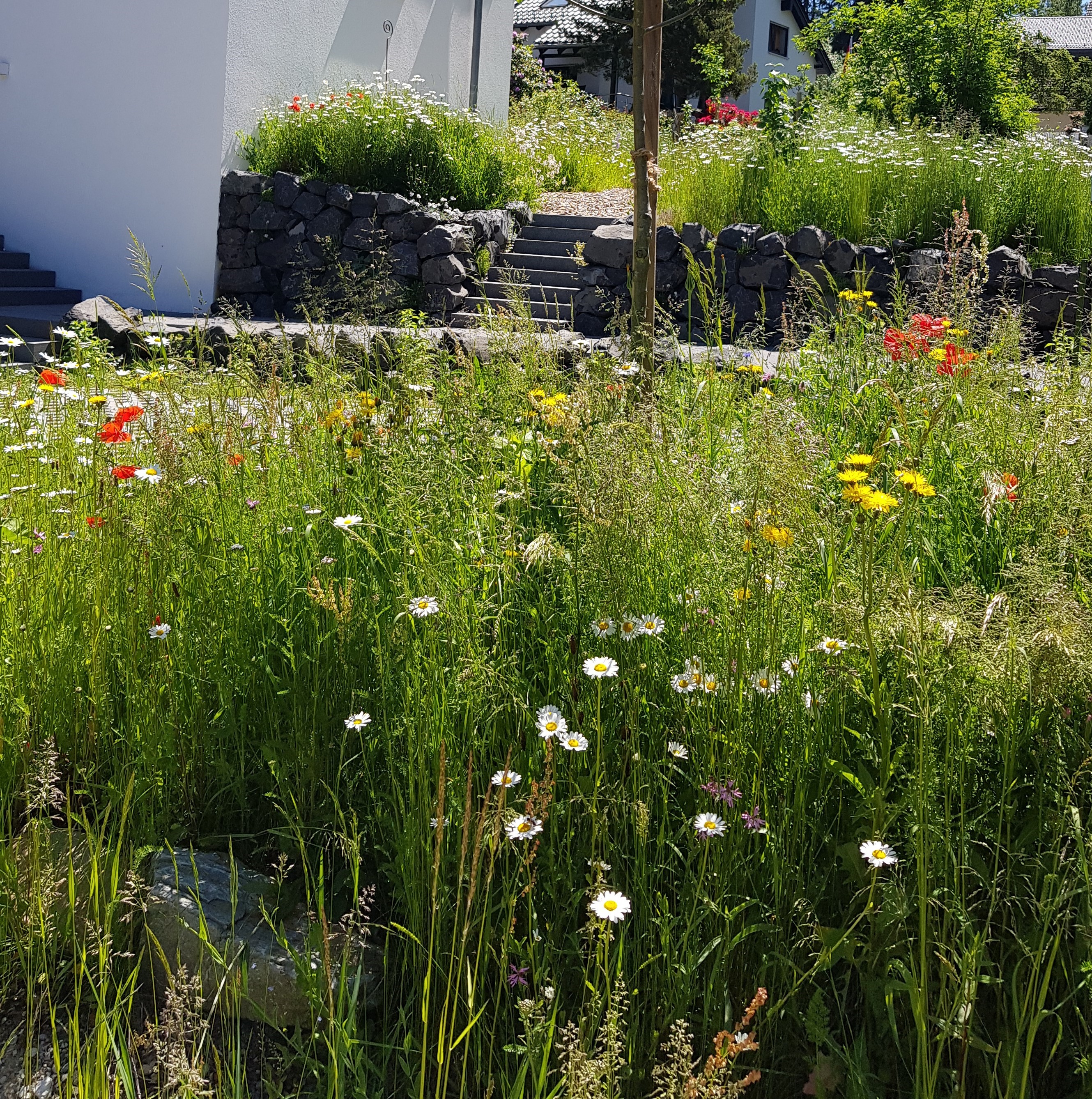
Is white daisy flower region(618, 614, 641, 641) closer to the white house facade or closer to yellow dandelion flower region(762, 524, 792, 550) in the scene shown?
yellow dandelion flower region(762, 524, 792, 550)

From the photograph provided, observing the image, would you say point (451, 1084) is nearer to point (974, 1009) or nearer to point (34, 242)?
point (974, 1009)

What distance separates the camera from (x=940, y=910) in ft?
5.02

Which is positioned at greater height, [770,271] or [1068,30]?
[1068,30]

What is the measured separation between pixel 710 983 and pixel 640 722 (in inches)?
20.2

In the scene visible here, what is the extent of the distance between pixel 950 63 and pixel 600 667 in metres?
15.4

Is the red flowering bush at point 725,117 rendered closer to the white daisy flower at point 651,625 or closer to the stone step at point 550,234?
the stone step at point 550,234

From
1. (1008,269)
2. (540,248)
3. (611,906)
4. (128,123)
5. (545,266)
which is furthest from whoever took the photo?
(540,248)

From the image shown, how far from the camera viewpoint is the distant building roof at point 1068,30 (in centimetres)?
4388

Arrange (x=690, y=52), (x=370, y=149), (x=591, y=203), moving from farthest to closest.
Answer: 1. (x=690, y=52)
2. (x=591, y=203)
3. (x=370, y=149)

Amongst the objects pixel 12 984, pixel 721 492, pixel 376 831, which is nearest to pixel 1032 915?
pixel 721 492

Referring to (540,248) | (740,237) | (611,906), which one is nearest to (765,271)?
(740,237)

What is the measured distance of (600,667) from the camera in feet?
5.27

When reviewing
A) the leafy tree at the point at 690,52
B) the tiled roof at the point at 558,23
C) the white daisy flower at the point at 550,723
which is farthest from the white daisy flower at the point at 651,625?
the tiled roof at the point at 558,23

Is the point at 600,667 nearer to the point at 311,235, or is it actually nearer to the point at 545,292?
the point at 545,292
